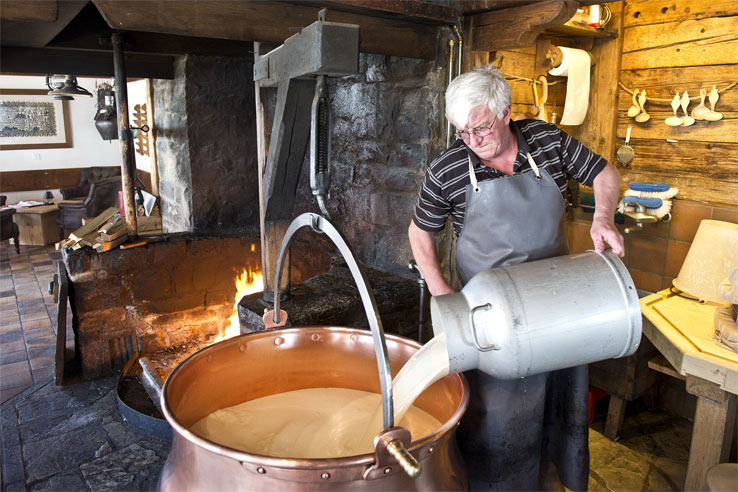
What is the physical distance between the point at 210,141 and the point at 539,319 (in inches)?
153

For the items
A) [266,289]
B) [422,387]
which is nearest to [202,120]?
[266,289]

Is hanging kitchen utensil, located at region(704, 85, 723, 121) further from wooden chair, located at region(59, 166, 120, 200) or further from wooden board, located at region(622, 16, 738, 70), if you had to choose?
wooden chair, located at region(59, 166, 120, 200)

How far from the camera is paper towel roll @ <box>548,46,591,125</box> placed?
3580 mm

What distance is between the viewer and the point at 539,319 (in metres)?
1.53

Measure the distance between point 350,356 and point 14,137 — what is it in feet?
37.4

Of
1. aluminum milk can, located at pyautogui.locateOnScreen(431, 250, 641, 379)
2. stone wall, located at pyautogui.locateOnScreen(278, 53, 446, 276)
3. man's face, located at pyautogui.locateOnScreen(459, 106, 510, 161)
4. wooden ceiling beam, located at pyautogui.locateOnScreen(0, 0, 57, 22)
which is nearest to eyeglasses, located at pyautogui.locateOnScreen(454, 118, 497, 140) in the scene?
man's face, located at pyautogui.locateOnScreen(459, 106, 510, 161)

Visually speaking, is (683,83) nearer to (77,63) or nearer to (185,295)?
(185,295)

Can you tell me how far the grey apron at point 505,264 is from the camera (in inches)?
80.4

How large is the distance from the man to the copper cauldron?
0.33m

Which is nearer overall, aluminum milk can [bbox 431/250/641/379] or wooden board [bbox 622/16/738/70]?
aluminum milk can [bbox 431/250/641/379]

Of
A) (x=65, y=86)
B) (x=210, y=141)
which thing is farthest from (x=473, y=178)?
(x=65, y=86)

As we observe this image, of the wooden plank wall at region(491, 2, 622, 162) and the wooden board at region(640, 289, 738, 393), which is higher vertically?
the wooden plank wall at region(491, 2, 622, 162)

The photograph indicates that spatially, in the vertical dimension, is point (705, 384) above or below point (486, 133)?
below

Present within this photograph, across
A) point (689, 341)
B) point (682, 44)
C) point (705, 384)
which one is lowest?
point (705, 384)
